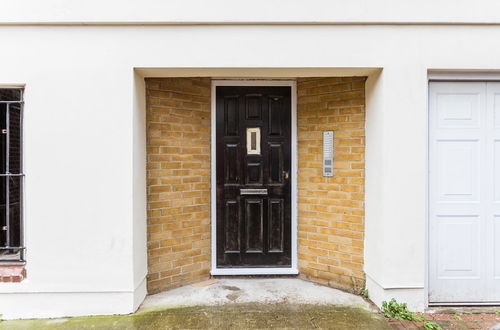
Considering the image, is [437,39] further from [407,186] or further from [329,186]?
[329,186]

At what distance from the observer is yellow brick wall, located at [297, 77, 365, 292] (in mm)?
3904

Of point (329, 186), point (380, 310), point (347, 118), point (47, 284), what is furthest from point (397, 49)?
point (47, 284)

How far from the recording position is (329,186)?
411 cm

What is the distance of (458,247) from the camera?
3.58 m

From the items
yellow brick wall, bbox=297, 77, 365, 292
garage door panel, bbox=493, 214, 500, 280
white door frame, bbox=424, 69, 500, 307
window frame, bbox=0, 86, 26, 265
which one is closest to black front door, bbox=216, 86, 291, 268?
yellow brick wall, bbox=297, 77, 365, 292

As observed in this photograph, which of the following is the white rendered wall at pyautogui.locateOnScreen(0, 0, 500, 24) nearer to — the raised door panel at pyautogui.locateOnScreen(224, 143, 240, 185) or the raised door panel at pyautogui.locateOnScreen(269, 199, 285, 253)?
the raised door panel at pyautogui.locateOnScreen(224, 143, 240, 185)

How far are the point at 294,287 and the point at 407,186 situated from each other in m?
1.75

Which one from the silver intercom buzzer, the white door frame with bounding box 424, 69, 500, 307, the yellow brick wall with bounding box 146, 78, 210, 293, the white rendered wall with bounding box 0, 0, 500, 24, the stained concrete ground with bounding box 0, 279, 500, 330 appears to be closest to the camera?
the stained concrete ground with bounding box 0, 279, 500, 330

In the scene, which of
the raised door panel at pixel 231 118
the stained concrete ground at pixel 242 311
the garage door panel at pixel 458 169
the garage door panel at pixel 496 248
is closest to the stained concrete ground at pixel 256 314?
the stained concrete ground at pixel 242 311

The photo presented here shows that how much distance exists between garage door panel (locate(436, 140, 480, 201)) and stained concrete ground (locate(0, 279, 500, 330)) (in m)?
1.20

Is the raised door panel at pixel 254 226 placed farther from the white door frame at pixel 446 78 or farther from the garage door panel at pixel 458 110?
the garage door panel at pixel 458 110

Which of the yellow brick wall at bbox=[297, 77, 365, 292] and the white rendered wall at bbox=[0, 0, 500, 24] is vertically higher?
the white rendered wall at bbox=[0, 0, 500, 24]

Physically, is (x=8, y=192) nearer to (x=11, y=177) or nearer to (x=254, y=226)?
(x=11, y=177)

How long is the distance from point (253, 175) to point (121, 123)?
1.72m
